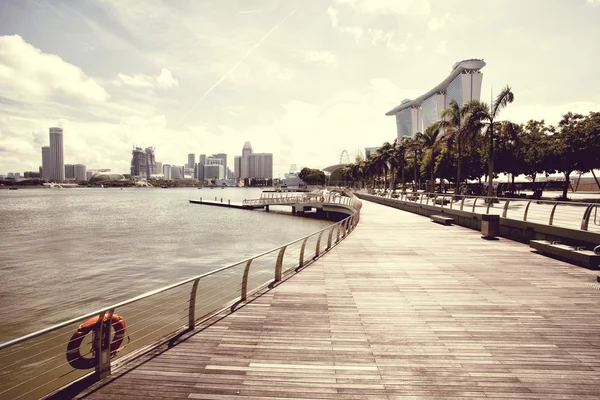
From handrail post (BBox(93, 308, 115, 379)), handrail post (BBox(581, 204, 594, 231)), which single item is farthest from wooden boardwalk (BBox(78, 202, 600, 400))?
handrail post (BBox(581, 204, 594, 231))

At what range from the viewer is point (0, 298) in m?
17.1

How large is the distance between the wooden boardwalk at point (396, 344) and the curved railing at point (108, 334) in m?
0.51

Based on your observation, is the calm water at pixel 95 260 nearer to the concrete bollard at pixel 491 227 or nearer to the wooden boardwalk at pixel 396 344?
the wooden boardwalk at pixel 396 344

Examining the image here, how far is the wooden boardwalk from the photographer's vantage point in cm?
454

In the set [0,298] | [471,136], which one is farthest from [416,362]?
[471,136]

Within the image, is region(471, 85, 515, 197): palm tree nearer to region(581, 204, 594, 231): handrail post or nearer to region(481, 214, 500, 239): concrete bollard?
region(481, 214, 500, 239): concrete bollard

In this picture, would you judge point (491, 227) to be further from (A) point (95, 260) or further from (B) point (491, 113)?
(A) point (95, 260)

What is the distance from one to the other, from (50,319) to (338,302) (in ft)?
45.3

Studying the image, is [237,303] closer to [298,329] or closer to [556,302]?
[298,329]

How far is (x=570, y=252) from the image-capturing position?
11.4 m

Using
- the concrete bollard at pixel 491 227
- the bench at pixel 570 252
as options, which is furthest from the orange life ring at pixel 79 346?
the concrete bollard at pixel 491 227

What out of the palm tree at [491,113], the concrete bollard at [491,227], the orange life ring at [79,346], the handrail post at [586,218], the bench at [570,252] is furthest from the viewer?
the palm tree at [491,113]

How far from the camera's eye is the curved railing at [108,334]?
4.73m

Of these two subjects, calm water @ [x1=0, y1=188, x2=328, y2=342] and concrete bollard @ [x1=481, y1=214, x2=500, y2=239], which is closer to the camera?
calm water @ [x1=0, y1=188, x2=328, y2=342]
